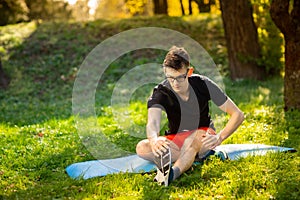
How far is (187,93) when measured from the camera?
4.78 m

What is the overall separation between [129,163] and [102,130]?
1906mm

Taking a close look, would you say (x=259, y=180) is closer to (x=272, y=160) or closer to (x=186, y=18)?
(x=272, y=160)

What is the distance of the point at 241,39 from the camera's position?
10.9m

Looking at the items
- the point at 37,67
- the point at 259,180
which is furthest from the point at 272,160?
the point at 37,67

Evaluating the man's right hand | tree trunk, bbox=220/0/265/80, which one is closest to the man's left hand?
the man's right hand

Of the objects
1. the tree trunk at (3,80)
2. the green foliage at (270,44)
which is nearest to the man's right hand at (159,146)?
the green foliage at (270,44)

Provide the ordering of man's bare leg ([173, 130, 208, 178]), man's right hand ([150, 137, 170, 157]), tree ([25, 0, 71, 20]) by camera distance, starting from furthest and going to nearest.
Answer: tree ([25, 0, 71, 20])
man's bare leg ([173, 130, 208, 178])
man's right hand ([150, 137, 170, 157])

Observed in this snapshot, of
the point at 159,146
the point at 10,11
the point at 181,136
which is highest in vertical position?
the point at 10,11

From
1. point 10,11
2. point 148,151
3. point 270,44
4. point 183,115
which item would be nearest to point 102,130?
point 148,151

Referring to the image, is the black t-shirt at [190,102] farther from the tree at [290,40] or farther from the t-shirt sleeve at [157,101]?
the tree at [290,40]

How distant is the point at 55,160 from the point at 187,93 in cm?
173

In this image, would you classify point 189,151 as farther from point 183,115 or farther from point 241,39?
point 241,39

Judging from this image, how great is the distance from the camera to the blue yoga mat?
15.2 ft

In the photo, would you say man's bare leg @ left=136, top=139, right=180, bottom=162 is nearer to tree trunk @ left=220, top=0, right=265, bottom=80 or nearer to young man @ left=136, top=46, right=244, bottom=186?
young man @ left=136, top=46, right=244, bottom=186
